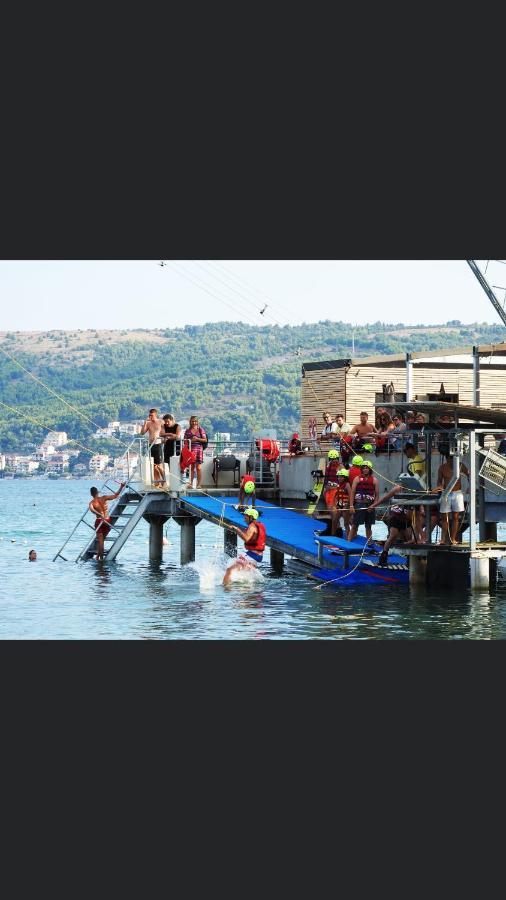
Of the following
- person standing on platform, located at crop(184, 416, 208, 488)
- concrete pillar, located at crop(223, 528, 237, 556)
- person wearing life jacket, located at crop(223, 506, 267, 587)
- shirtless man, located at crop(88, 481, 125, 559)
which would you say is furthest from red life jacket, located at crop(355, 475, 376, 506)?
shirtless man, located at crop(88, 481, 125, 559)

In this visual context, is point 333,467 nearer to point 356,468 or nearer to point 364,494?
point 356,468

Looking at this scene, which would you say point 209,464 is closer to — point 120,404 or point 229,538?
point 229,538

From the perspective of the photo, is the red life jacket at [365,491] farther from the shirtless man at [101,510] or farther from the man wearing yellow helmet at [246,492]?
the shirtless man at [101,510]

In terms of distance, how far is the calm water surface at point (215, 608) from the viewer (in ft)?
85.5

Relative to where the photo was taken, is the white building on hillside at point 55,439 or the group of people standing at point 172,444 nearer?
the group of people standing at point 172,444

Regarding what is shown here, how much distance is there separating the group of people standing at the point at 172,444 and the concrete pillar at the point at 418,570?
28.5 feet

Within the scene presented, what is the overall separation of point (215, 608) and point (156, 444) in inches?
358

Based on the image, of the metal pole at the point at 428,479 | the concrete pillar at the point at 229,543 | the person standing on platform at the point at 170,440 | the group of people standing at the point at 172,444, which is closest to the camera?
the metal pole at the point at 428,479

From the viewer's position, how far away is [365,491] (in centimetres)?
3262

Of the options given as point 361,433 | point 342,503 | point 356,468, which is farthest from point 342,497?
point 361,433

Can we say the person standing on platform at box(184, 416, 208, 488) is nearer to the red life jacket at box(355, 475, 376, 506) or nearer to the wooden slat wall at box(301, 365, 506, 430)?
the wooden slat wall at box(301, 365, 506, 430)

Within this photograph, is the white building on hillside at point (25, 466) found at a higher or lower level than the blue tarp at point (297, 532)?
higher

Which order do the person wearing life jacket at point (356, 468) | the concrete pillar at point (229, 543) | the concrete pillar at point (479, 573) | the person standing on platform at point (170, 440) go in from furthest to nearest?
the concrete pillar at point (229, 543), the person standing on platform at point (170, 440), the person wearing life jacket at point (356, 468), the concrete pillar at point (479, 573)

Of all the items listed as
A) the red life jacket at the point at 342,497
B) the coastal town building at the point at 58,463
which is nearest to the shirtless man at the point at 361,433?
the red life jacket at the point at 342,497
